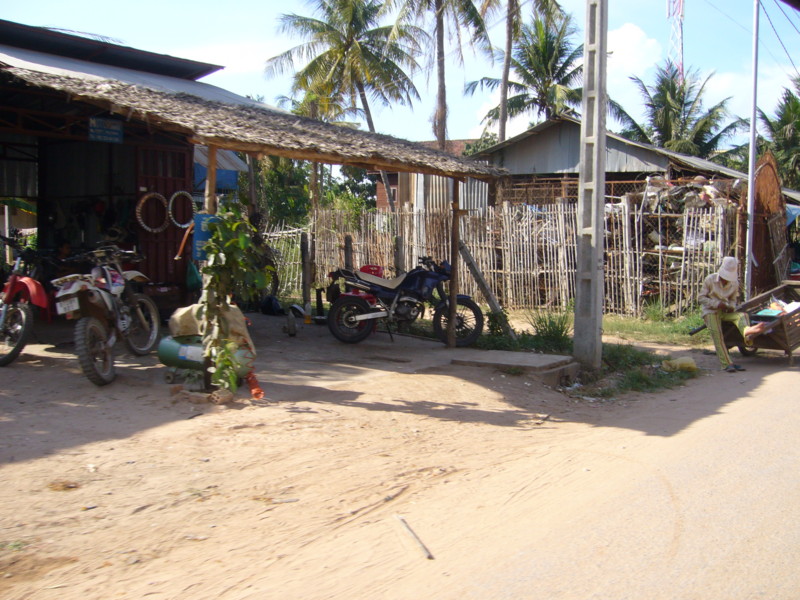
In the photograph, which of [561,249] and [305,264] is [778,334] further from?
[305,264]

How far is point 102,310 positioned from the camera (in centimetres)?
718

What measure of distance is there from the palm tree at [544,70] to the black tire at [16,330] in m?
23.0

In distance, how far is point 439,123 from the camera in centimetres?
2416

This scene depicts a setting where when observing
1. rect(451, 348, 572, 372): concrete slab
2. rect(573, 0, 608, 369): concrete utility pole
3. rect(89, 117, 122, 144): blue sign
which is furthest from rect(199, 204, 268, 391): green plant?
rect(573, 0, 608, 369): concrete utility pole

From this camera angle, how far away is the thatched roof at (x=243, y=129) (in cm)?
684

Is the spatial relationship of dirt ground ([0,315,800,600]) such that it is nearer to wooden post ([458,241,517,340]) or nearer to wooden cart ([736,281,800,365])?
wooden post ([458,241,517,340])

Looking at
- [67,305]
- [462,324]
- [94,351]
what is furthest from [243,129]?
[462,324]

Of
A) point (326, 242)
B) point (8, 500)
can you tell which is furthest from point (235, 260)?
point (326, 242)

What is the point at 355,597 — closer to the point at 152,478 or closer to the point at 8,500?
the point at 152,478

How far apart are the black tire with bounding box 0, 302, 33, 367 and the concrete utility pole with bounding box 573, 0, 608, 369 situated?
6.42 metres

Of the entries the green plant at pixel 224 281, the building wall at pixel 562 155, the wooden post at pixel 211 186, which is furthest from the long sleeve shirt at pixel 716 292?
the building wall at pixel 562 155

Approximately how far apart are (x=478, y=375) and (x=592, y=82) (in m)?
4.01

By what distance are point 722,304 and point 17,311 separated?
8988mm

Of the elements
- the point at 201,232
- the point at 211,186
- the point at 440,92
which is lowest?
the point at 201,232
